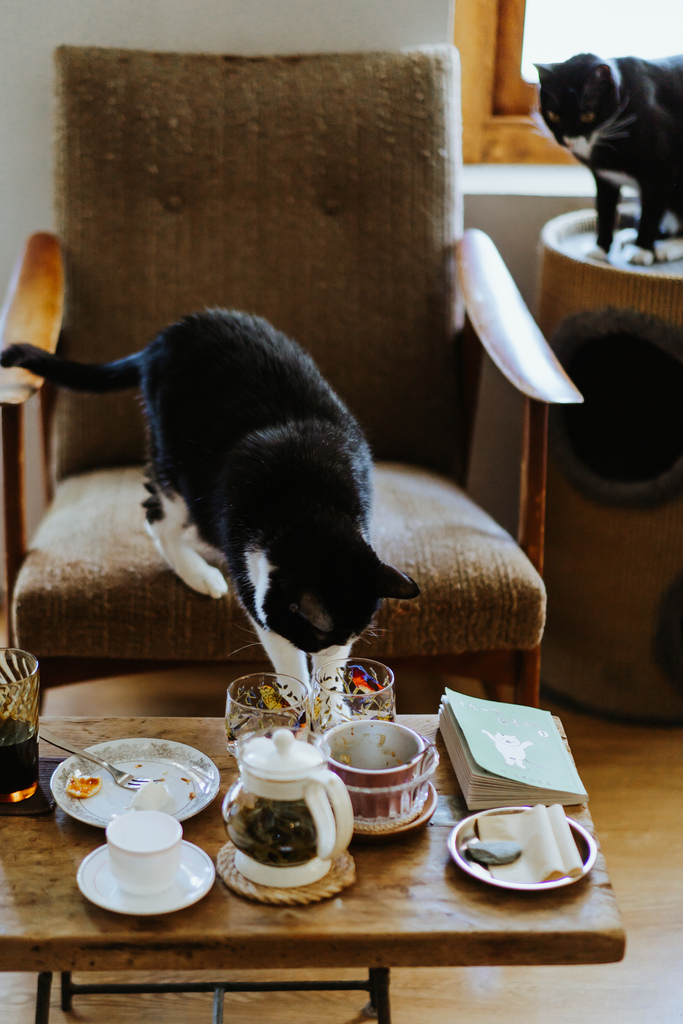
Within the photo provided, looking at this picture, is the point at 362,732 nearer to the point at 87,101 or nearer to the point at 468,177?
the point at 87,101

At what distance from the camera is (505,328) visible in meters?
1.56

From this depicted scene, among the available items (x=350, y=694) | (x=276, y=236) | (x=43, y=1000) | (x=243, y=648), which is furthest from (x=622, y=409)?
(x=43, y=1000)

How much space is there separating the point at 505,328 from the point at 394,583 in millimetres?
660

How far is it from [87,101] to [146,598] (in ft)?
3.09

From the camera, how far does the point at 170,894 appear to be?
2.68 feet

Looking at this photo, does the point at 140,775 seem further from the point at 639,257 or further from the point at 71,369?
the point at 639,257

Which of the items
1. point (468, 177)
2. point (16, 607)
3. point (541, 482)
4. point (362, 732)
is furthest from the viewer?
point (468, 177)

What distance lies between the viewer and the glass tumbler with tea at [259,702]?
3.19 ft

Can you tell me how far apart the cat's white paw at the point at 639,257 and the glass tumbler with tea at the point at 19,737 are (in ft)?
4.09

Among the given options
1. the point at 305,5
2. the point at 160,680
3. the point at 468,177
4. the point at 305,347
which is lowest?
the point at 160,680

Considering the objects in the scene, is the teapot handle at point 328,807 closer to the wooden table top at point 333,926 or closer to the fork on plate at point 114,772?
the wooden table top at point 333,926

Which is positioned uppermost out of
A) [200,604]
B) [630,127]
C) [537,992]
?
[630,127]

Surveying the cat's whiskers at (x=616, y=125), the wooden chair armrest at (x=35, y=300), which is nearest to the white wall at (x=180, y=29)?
the wooden chair armrest at (x=35, y=300)

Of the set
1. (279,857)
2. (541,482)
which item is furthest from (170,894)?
(541,482)
